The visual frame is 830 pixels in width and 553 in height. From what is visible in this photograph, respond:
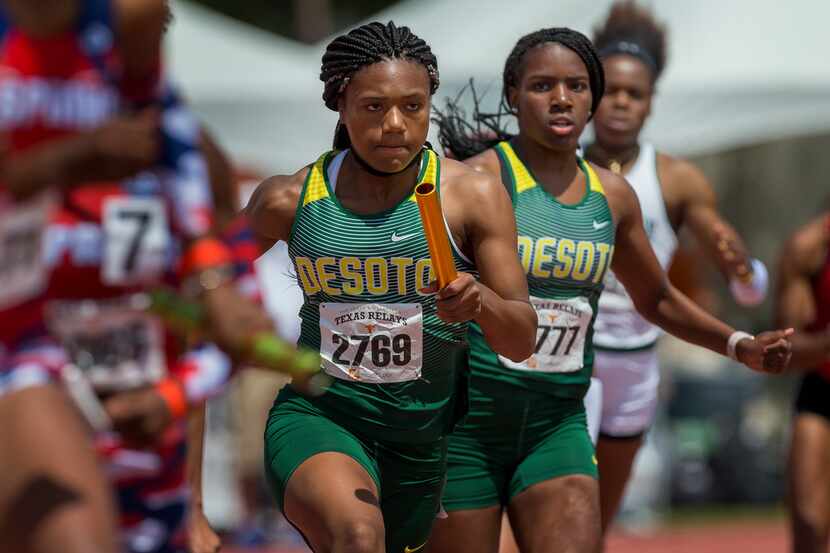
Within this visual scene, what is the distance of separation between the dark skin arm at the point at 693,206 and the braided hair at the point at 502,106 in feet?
3.91

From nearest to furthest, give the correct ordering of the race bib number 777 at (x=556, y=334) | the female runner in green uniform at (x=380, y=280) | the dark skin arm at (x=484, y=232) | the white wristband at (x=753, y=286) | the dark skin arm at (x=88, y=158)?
the dark skin arm at (x=88, y=158)
the dark skin arm at (x=484, y=232)
the female runner in green uniform at (x=380, y=280)
the race bib number 777 at (x=556, y=334)
the white wristband at (x=753, y=286)

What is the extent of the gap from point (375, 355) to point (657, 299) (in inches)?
55.1

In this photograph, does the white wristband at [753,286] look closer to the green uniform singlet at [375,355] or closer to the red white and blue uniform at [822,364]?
the red white and blue uniform at [822,364]

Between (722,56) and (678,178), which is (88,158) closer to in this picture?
(678,178)

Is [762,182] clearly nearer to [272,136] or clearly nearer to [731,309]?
[731,309]

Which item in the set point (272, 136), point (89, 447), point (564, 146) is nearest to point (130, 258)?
point (89, 447)

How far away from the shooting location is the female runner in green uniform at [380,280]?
4.93m

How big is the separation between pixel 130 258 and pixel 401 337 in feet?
3.63

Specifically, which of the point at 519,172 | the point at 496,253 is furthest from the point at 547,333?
the point at 496,253

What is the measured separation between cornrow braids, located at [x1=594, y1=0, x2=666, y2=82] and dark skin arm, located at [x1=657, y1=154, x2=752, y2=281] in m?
0.43

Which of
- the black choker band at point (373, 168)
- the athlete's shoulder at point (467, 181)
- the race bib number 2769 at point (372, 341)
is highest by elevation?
the black choker band at point (373, 168)

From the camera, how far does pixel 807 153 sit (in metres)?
16.6

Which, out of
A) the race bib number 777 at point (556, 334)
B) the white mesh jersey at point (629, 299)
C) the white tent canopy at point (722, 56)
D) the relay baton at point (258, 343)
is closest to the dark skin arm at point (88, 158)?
the relay baton at point (258, 343)

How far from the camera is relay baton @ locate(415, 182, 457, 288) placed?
4.34 metres
